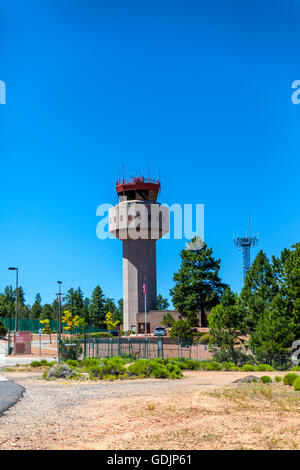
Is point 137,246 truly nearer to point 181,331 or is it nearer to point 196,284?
point 196,284

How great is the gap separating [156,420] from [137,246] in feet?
233

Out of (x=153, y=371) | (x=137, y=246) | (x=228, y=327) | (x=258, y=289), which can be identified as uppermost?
(x=137, y=246)

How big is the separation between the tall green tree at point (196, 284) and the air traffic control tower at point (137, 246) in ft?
17.6

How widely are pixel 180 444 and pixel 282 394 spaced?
9.53 meters

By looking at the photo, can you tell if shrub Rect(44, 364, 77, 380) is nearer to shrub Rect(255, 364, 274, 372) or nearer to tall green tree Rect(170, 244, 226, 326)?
shrub Rect(255, 364, 274, 372)

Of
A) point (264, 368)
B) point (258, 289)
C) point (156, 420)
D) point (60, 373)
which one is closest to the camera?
point (156, 420)

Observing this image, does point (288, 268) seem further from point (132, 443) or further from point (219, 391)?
point (132, 443)

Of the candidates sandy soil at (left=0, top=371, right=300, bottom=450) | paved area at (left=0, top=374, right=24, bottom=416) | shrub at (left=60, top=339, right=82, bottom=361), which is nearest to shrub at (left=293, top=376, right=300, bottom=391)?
sandy soil at (left=0, top=371, right=300, bottom=450)

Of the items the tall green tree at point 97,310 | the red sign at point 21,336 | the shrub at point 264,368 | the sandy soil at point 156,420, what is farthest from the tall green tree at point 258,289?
Answer: the tall green tree at point 97,310

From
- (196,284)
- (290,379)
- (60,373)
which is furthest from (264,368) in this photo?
(196,284)

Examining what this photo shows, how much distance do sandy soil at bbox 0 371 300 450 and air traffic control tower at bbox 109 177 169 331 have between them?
2499 inches

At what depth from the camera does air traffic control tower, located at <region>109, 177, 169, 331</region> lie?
81688 mm

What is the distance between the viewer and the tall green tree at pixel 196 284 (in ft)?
251

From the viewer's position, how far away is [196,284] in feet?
253
